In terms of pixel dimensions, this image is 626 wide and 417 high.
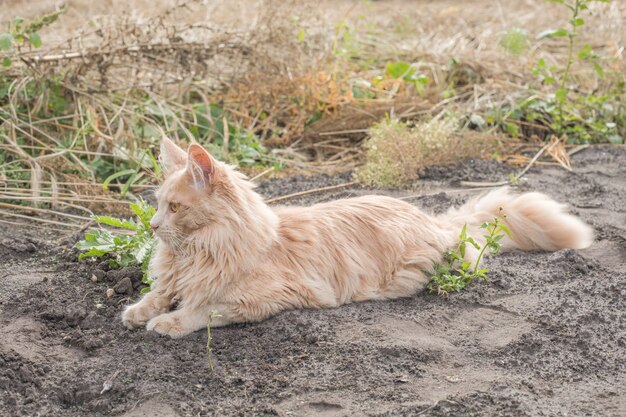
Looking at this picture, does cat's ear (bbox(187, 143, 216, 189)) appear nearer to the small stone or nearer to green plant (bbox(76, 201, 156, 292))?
green plant (bbox(76, 201, 156, 292))

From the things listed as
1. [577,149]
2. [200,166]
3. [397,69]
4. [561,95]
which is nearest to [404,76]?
[397,69]

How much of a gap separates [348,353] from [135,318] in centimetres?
105

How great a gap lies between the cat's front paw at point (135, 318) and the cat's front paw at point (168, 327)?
10 centimetres

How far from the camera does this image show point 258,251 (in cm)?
389

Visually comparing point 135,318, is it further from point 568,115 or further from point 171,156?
point 568,115

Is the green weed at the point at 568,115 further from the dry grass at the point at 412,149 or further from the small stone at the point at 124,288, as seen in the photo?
the small stone at the point at 124,288

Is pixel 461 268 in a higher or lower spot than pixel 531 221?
lower

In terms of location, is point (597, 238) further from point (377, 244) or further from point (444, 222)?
point (377, 244)

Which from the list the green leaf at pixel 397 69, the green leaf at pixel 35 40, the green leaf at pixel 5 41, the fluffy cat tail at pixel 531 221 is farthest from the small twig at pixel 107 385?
the green leaf at pixel 397 69

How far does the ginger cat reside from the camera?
3773mm

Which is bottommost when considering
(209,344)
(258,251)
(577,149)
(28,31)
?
(577,149)

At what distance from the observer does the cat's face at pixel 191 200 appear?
147 inches

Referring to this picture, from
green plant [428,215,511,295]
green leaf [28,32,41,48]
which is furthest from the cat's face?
green leaf [28,32,41,48]

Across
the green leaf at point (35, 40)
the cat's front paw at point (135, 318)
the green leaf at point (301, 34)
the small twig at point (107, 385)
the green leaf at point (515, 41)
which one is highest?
the green leaf at point (35, 40)
